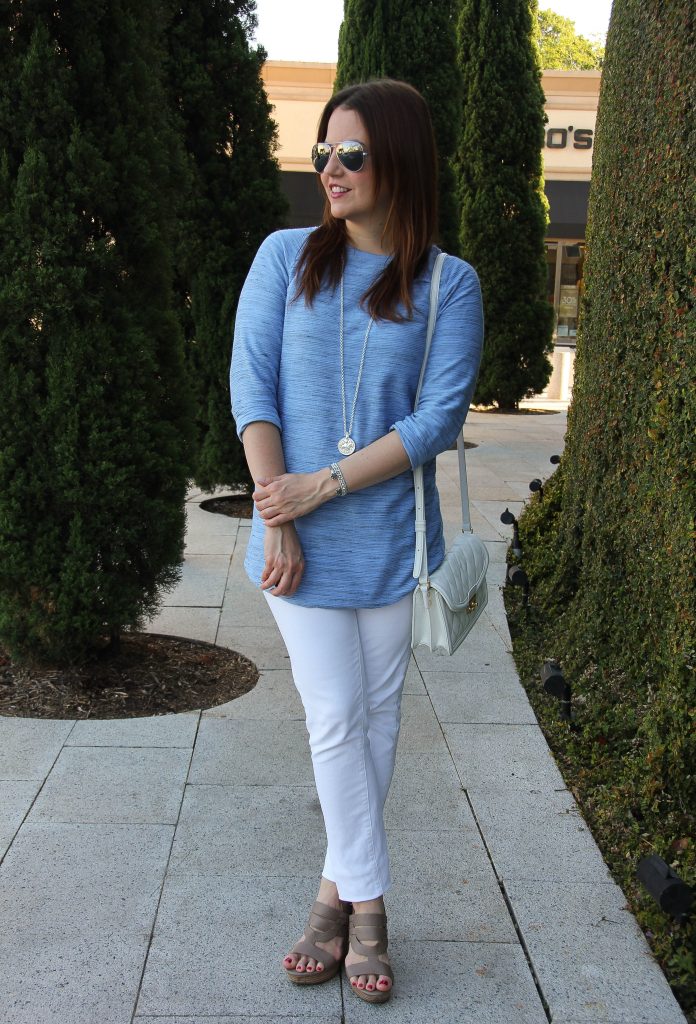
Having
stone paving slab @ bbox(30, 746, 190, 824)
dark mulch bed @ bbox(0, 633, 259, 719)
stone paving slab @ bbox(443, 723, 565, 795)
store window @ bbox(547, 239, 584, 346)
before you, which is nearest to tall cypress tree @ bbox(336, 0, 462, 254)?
dark mulch bed @ bbox(0, 633, 259, 719)

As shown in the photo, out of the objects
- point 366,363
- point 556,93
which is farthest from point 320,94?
point 366,363

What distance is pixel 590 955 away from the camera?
284cm

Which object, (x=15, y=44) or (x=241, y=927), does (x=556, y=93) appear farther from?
(x=241, y=927)

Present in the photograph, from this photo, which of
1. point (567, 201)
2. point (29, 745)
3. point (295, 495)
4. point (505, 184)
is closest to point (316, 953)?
point (295, 495)

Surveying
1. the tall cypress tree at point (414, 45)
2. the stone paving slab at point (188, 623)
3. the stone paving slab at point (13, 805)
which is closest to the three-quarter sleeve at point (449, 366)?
the stone paving slab at point (13, 805)

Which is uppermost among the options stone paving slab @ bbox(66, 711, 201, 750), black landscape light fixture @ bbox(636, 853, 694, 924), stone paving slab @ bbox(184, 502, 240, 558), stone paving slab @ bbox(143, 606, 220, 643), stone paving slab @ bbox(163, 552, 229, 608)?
black landscape light fixture @ bbox(636, 853, 694, 924)

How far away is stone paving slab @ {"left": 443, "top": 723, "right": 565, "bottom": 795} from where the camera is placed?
3906 mm

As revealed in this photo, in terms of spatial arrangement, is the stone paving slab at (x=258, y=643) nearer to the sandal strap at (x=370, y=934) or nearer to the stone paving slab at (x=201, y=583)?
the stone paving slab at (x=201, y=583)

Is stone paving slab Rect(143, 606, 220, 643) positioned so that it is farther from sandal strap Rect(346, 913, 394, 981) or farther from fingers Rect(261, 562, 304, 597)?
fingers Rect(261, 562, 304, 597)

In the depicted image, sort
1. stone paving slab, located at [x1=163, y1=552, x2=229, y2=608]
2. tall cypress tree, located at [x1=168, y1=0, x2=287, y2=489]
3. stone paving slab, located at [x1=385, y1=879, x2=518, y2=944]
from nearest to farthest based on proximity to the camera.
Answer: stone paving slab, located at [x1=385, y1=879, x2=518, y2=944]
stone paving slab, located at [x1=163, y1=552, x2=229, y2=608]
tall cypress tree, located at [x1=168, y1=0, x2=287, y2=489]

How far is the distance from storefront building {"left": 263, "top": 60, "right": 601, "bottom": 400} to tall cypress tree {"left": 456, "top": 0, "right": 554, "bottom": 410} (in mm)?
7131

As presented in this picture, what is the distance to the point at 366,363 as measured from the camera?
2561 millimetres

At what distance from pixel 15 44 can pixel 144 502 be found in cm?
184

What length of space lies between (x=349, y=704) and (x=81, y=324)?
2385 mm
